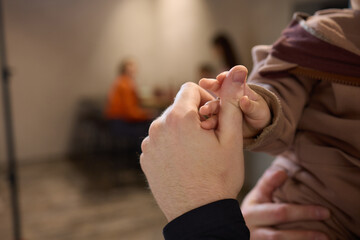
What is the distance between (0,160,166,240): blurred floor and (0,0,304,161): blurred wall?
0.83 meters

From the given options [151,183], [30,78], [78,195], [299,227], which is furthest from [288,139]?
[30,78]

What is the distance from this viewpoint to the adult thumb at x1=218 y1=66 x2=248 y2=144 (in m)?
0.55

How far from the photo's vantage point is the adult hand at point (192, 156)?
1.68 ft

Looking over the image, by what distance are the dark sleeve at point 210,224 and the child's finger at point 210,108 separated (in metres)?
0.15

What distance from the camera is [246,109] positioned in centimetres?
57

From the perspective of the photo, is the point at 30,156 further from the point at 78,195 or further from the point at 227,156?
the point at 227,156

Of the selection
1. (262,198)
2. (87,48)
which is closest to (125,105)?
(87,48)

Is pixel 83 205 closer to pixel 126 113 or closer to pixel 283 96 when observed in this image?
pixel 126 113

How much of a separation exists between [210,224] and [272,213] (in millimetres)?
332

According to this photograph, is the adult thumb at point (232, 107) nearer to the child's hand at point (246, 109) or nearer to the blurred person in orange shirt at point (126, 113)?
the child's hand at point (246, 109)

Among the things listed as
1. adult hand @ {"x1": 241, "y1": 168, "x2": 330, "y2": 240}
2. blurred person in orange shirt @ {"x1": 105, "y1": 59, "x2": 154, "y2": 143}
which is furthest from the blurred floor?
adult hand @ {"x1": 241, "y1": 168, "x2": 330, "y2": 240}

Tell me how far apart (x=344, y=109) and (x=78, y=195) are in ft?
10.6

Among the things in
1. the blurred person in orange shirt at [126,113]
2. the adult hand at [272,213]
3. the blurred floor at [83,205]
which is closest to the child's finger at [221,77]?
the adult hand at [272,213]

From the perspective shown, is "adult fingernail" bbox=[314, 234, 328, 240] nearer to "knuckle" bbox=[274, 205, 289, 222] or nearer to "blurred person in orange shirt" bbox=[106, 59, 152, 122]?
"knuckle" bbox=[274, 205, 289, 222]
